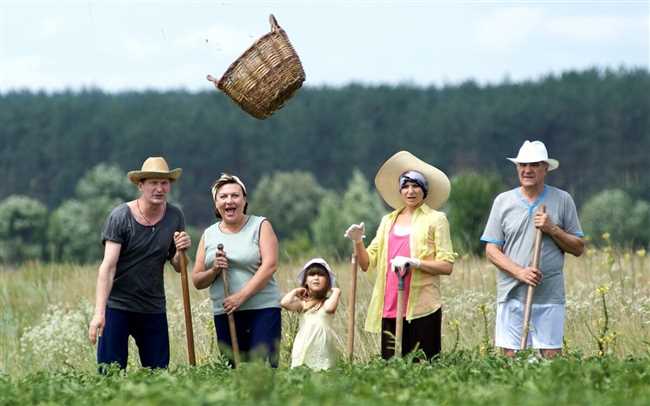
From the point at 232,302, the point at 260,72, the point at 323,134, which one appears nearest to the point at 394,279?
the point at 232,302

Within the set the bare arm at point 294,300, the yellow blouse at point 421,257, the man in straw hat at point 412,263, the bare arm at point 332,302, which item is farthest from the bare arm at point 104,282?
the yellow blouse at point 421,257

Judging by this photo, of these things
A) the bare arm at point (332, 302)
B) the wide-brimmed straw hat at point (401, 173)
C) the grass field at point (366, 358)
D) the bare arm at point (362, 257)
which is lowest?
the grass field at point (366, 358)

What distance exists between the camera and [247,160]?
98875mm

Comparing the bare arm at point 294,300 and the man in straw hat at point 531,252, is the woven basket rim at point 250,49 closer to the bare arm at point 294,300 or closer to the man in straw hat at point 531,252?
the bare arm at point 294,300

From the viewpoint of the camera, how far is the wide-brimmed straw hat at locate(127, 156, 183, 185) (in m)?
9.86

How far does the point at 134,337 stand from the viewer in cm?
1003

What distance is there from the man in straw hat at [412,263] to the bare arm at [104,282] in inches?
64.4

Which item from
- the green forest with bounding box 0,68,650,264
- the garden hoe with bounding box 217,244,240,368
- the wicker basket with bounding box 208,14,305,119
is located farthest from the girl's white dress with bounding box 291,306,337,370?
the green forest with bounding box 0,68,650,264

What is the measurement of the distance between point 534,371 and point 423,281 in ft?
8.60

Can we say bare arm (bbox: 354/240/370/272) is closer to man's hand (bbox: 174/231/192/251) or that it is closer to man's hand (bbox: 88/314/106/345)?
man's hand (bbox: 174/231/192/251)

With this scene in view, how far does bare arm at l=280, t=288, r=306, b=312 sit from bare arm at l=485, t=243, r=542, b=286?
1.34 m

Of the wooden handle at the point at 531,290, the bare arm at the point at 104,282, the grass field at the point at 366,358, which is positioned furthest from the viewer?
the wooden handle at the point at 531,290

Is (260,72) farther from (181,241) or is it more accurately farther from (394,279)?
(394,279)

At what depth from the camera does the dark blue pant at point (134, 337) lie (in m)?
9.91
